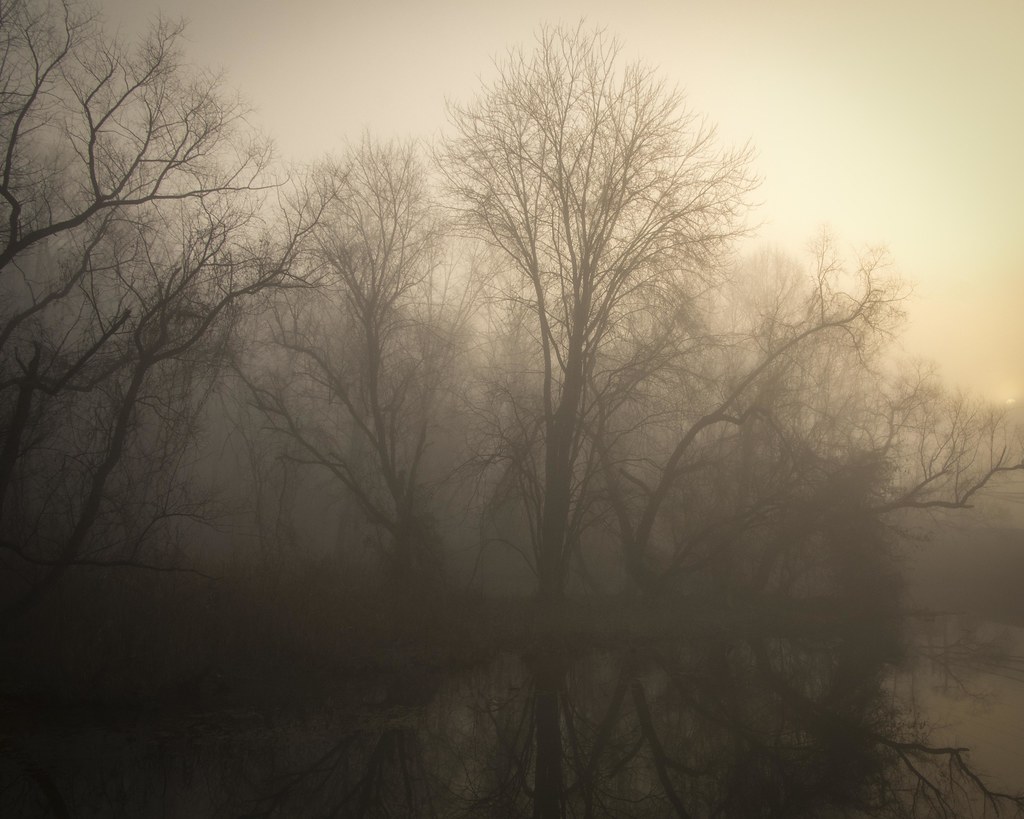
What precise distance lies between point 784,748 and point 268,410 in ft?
44.8

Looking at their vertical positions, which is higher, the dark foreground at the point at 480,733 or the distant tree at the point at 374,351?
the distant tree at the point at 374,351

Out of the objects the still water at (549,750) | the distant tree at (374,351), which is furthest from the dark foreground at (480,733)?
the distant tree at (374,351)

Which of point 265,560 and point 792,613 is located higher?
point 265,560

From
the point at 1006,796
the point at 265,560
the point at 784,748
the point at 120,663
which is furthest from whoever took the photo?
the point at 265,560

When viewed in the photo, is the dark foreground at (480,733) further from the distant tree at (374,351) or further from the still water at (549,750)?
the distant tree at (374,351)

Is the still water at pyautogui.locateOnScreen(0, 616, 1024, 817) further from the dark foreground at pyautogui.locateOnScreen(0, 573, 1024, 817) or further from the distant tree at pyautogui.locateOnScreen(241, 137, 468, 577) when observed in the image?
the distant tree at pyautogui.locateOnScreen(241, 137, 468, 577)

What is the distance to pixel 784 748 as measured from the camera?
9.88m

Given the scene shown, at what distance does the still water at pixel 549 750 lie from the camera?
25.6 ft

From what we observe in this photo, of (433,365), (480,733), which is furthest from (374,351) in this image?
(480,733)

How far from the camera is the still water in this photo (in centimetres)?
780

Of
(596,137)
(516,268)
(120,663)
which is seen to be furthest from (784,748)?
(596,137)

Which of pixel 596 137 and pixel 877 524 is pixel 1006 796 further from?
pixel 596 137

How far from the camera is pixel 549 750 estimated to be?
948 centimetres

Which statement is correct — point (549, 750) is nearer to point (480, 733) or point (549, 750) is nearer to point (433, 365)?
point (480, 733)
